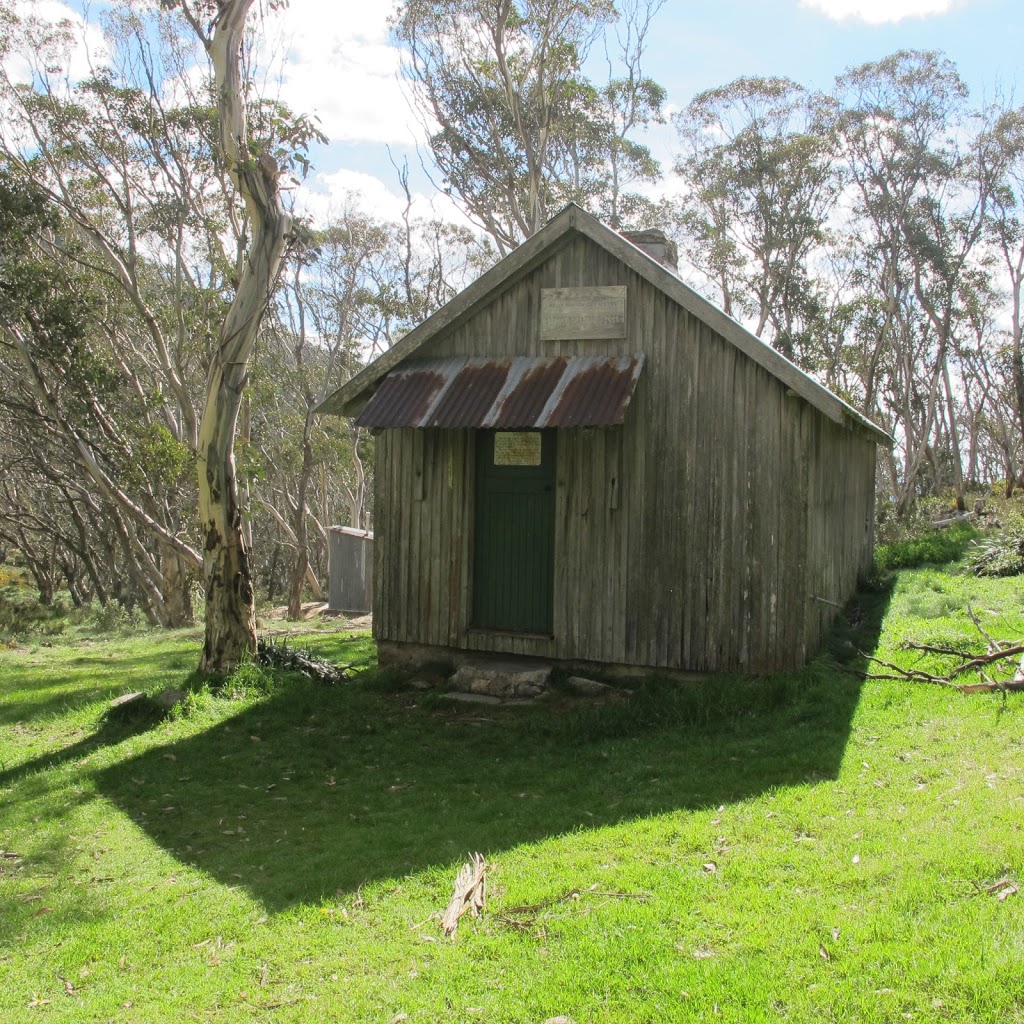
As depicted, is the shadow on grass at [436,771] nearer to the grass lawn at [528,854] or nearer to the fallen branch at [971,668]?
the grass lawn at [528,854]

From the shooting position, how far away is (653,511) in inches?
369

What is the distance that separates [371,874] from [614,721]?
3396mm

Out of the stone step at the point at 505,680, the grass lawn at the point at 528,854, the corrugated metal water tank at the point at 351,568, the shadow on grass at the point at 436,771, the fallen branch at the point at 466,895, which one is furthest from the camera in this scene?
the corrugated metal water tank at the point at 351,568

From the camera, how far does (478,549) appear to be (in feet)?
33.6

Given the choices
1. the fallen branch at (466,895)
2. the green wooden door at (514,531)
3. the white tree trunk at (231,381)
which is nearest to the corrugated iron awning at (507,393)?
the green wooden door at (514,531)

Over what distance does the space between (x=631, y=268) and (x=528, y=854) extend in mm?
5985

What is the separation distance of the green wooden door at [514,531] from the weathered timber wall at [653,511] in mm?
163

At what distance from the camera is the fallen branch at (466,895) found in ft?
15.0

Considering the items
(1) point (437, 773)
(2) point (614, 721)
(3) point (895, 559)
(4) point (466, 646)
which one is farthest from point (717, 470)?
(3) point (895, 559)

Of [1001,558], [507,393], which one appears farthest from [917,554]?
[507,393]

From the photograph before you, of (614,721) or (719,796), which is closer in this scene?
(719,796)

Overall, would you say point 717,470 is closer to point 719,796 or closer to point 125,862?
point 719,796

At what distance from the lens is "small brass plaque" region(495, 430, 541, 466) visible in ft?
32.4

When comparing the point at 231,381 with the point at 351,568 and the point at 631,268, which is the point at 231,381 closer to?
the point at 631,268
